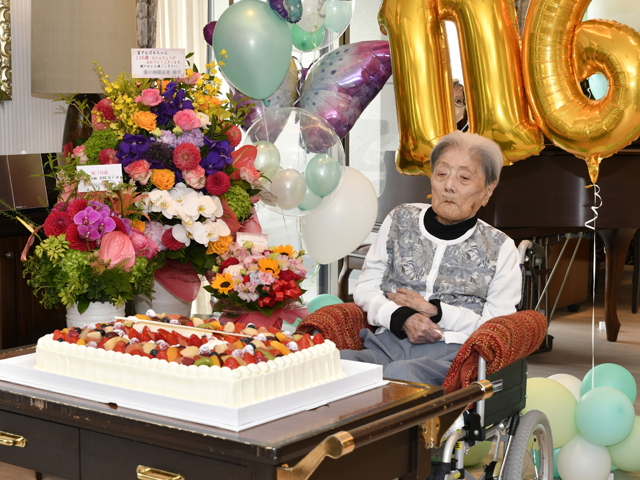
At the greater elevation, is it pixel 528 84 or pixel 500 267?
pixel 528 84

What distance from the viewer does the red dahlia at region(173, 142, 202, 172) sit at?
2.23 metres

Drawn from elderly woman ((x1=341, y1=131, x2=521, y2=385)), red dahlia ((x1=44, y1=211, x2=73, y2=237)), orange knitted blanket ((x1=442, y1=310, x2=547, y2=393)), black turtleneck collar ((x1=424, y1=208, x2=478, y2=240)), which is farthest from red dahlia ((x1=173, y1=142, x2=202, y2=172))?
orange knitted blanket ((x1=442, y1=310, x2=547, y2=393))

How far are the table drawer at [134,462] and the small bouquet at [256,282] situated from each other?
951 mm

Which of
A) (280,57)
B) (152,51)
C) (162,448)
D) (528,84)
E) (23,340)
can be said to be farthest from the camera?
(528,84)

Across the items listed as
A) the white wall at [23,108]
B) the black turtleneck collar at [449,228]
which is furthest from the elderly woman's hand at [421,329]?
the white wall at [23,108]

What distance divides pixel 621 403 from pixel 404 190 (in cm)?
204

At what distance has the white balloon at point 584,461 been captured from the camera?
2.72 metres

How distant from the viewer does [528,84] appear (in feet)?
10.6

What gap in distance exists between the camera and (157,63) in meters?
2.28

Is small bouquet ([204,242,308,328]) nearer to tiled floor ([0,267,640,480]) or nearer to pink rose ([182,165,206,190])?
pink rose ([182,165,206,190])

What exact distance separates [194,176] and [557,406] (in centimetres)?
150

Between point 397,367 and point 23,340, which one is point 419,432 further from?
point 23,340

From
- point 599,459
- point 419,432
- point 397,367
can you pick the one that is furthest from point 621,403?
point 419,432

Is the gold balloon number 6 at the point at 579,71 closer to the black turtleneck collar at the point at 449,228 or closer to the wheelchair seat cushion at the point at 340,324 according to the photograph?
the black turtleneck collar at the point at 449,228
